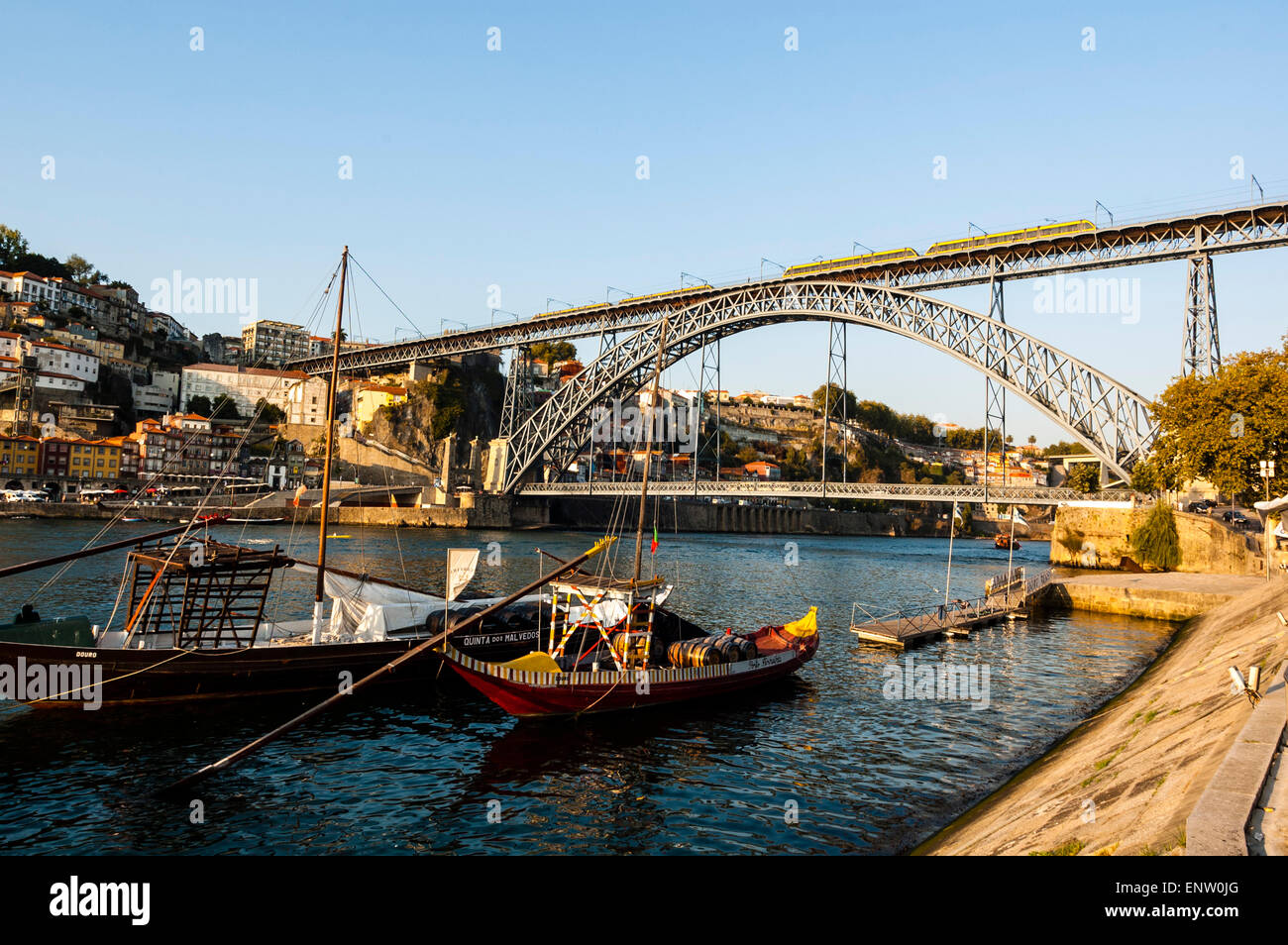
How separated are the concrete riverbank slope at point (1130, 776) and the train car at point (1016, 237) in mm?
38344

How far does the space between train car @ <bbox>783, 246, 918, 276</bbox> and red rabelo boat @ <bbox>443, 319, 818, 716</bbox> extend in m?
43.8

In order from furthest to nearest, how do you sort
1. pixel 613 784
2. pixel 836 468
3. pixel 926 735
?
pixel 836 468 < pixel 926 735 < pixel 613 784

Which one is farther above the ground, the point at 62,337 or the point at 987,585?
the point at 62,337

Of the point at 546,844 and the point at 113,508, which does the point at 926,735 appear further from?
the point at 113,508

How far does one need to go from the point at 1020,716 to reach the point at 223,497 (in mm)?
80350

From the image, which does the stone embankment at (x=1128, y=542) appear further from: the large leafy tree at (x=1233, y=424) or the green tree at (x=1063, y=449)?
the green tree at (x=1063, y=449)

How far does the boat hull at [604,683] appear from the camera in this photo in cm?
1490

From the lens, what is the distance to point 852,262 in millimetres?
60469

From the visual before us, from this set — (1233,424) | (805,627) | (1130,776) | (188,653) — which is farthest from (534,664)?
(1233,424)

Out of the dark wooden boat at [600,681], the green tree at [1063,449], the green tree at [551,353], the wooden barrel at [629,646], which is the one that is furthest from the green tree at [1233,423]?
the green tree at [1063,449]

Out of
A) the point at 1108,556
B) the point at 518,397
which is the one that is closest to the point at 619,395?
the point at 518,397

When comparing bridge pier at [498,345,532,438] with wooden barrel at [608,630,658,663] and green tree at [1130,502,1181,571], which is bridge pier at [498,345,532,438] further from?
wooden barrel at [608,630,658,663]
